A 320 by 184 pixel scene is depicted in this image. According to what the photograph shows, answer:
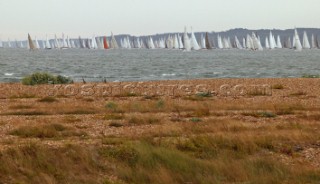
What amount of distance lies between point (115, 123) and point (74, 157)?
228 inches

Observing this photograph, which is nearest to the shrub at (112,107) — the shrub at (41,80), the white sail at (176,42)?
the shrub at (41,80)

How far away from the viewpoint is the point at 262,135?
1338cm

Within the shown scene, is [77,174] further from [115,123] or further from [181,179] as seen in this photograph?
[115,123]

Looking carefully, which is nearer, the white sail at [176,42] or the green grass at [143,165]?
the green grass at [143,165]

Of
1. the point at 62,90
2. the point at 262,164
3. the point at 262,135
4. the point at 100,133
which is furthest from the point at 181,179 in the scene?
the point at 62,90

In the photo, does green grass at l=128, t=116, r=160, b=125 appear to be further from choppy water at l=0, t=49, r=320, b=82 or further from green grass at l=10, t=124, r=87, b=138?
choppy water at l=0, t=49, r=320, b=82

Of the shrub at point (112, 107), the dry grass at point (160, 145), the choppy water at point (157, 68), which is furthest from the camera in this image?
the choppy water at point (157, 68)

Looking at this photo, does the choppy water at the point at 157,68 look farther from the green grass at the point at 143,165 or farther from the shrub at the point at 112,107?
the green grass at the point at 143,165

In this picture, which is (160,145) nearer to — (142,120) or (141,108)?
(142,120)

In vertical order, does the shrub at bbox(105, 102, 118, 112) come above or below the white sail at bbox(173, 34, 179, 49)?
above

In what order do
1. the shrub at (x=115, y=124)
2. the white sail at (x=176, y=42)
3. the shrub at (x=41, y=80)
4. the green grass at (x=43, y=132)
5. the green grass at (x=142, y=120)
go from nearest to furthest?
the green grass at (x=43, y=132) < the shrub at (x=115, y=124) < the green grass at (x=142, y=120) < the shrub at (x=41, y=80) < the white sail at (x=176, y=42)

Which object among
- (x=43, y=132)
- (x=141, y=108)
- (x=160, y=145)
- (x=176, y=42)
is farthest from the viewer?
(x=176, y=42)

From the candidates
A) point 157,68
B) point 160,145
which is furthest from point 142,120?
point 157,68

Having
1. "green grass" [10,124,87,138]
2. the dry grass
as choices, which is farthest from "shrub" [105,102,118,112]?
"green grass" [10,124,87,138]
